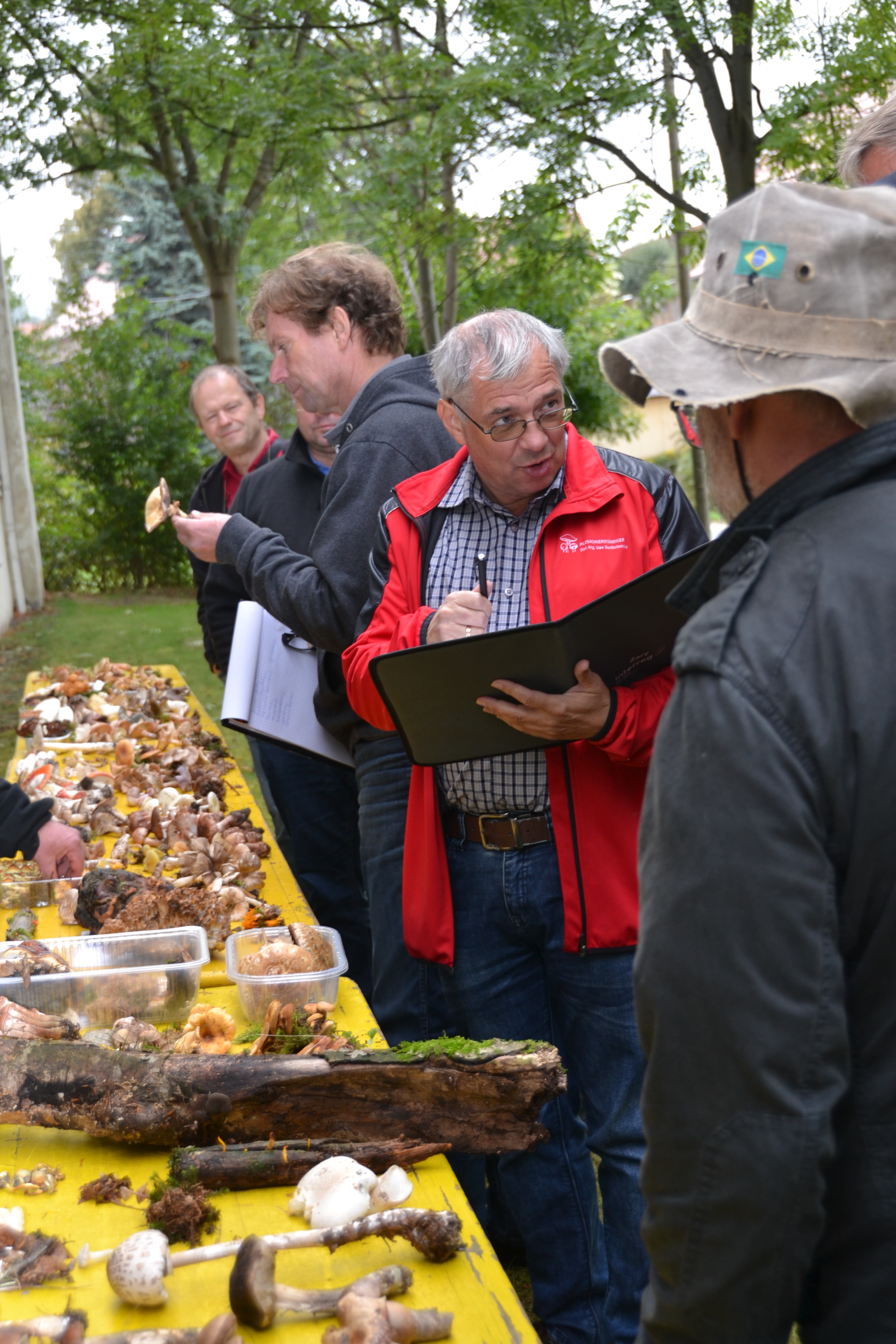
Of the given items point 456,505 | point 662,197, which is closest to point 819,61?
point 662,197

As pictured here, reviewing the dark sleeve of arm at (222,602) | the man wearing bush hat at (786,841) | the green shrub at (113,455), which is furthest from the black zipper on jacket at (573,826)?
the green shrub at (113,455)

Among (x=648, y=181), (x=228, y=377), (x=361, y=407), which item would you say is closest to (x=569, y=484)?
(x=361, y=407)

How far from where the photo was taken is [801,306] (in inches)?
42.0

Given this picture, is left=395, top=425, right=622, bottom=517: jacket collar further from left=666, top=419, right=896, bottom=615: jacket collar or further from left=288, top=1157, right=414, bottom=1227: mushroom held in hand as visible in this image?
left=288, top=1157, right=414, bottom=1227: mushroom held in hand

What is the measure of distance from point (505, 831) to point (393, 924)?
1.83ft

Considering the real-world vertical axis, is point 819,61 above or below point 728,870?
above

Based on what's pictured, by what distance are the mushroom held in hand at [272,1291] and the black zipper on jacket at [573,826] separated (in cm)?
86

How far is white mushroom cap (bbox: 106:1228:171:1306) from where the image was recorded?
4.50 ft

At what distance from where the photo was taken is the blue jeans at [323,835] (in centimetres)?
395

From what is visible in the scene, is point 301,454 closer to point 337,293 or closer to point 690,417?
point 337,293

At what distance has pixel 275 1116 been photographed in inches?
67.2

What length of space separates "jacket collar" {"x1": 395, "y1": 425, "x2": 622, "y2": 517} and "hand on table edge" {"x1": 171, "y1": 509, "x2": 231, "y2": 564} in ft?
2.81

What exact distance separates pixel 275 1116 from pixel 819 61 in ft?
20.3

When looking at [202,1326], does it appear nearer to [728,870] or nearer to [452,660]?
[728,870]
